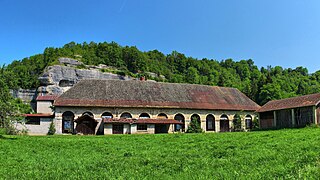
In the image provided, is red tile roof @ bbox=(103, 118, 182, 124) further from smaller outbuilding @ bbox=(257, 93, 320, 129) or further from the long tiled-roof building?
smaller outbuilding @ bbox=(257, 93, 320, 129)

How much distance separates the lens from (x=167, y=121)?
42406mm

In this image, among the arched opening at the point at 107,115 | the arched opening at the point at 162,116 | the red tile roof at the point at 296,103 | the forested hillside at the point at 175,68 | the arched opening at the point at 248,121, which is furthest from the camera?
the forested hillside at the point at 175,68

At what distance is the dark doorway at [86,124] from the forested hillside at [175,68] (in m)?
44.4

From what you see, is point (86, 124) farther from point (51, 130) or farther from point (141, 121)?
point (141, 121)

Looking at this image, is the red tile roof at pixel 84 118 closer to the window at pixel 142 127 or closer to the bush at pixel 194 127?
the window at pixel 142 127

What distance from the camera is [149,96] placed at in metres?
45.9

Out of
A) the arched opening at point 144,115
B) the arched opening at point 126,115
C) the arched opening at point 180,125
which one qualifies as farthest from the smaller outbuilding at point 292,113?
the arched opening at point 126,115

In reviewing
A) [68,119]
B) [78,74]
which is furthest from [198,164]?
[78,74]

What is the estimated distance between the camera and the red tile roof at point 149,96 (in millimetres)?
42312

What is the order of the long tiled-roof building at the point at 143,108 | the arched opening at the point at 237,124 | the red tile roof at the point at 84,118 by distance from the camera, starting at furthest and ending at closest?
the arched opening at the point at 237,124 < the long tiled-roof building at the point at 143,108 < the red tile roof at the point at 84,118

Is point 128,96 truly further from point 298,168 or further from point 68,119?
point 298,168

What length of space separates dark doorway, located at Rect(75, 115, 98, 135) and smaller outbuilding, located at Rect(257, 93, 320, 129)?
2185 centimetres

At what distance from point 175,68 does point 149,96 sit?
97283 mm

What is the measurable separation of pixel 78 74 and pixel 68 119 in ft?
166
